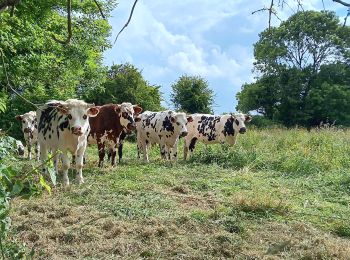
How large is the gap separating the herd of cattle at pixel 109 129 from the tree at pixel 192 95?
18591 mm

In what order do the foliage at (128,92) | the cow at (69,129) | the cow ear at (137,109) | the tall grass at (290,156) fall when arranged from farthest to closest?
the foliage at (128,92)
the cow ear at (137,109)
the tall grass at (290,156)
the cow at (69,129)

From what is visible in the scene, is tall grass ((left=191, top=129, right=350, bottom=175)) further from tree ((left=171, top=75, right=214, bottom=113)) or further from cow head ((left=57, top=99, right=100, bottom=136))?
tree ((left=171, top=75, right=214, bottom=113))

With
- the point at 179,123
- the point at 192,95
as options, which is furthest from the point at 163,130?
the point at 192,95

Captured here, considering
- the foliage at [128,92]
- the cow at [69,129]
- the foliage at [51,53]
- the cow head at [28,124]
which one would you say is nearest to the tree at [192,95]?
the foliage at [128,92]

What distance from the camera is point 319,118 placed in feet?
145

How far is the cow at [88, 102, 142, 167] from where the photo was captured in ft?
39.7

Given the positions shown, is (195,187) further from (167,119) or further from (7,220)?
(7,220)

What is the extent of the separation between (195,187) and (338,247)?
13.5 ft

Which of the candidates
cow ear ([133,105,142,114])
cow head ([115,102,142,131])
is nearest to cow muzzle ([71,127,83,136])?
cow head ([115,102,142,131])

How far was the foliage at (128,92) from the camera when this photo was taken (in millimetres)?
29025

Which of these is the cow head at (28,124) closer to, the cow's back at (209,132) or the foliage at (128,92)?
the cow's back at (209,132)

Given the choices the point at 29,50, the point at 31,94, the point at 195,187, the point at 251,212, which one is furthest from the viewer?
the point at 31,94

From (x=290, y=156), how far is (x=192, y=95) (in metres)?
22.7

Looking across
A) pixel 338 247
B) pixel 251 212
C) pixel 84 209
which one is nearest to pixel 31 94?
pixel 84 209
